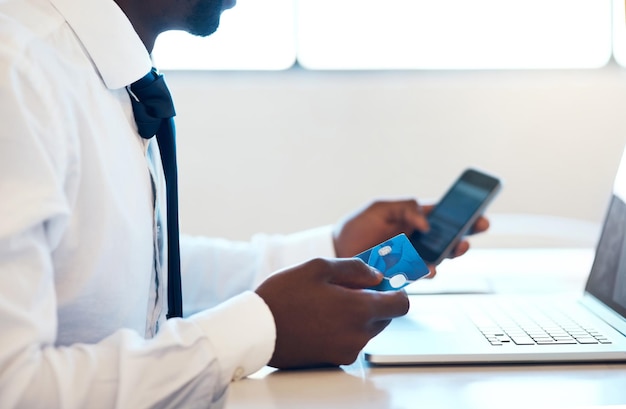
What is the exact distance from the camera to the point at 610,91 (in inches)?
86.4

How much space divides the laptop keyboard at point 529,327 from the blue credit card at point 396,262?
0.36ft

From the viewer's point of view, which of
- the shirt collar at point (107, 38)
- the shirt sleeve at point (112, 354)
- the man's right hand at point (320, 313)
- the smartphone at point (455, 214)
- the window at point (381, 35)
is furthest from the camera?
the window at point (381, 35)

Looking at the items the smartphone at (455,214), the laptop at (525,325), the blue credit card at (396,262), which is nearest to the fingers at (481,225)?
the smartphone at (455,214)

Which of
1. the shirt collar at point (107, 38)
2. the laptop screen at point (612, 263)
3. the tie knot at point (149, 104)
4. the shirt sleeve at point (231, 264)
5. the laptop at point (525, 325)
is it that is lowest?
the shirt sleeve at point (231, 264)

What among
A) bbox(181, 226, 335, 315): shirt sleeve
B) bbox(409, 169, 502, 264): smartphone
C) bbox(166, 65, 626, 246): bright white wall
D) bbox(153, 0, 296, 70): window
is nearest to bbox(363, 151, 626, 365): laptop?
bbox(409, 169, 502, 264): smartphone

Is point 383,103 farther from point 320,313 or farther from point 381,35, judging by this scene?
point 320,313

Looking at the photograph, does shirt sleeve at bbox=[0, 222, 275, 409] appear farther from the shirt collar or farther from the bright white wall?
the bright white wall

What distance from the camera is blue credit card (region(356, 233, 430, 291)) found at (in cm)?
77

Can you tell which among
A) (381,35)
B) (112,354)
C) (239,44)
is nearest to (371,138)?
(381,35)

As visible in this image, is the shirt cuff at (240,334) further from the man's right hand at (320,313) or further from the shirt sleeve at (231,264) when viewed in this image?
the shirt sleeve at (231,264)

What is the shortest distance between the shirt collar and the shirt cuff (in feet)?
0.99

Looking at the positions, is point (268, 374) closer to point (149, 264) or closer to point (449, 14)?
point (149, 264)

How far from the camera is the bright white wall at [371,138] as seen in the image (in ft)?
7.14

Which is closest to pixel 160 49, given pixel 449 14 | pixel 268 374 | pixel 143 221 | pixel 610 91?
pixel 449 14
